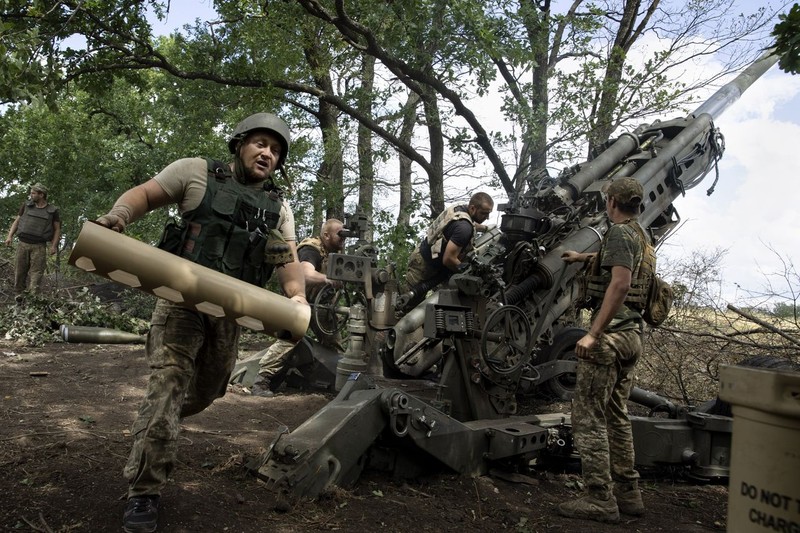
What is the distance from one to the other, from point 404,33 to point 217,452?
7.36 m

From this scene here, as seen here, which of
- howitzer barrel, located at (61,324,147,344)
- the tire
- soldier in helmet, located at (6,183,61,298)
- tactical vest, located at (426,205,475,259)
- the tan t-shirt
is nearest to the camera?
the tan t-shirt

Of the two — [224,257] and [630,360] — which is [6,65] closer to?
[224,257]

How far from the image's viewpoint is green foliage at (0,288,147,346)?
10016mm

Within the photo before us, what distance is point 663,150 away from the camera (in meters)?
8.16

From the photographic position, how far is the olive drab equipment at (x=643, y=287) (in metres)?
4.54

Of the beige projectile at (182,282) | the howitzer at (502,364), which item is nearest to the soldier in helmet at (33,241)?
the howitzer at (502,364)

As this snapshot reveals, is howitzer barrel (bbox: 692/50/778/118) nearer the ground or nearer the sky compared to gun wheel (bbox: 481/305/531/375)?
nearer the sky

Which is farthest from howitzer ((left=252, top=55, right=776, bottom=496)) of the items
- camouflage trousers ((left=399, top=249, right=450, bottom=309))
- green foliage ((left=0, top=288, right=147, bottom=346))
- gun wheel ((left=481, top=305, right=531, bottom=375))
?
green foliage ((left=0, top=288, right=147, bottom=346))

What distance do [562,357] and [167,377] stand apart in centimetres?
512

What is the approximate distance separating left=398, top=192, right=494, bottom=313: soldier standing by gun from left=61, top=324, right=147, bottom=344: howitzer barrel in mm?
4797

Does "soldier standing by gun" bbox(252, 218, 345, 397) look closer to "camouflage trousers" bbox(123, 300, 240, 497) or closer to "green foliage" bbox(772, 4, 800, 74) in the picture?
A: "camouflage trousers" bbox(123, 300, 240, 497)

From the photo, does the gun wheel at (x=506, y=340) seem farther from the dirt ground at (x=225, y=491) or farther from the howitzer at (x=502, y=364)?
the dirt ground at (x=225, y=491)

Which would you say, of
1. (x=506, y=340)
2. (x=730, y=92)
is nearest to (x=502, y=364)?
(x=506, y=340)

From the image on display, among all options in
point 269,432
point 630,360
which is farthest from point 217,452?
point 630,360
